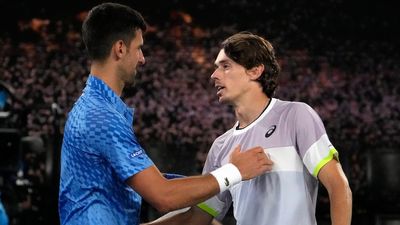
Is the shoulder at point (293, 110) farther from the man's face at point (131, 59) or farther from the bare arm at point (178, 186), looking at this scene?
the man's face at point (131, 59)

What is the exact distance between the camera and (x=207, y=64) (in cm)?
909

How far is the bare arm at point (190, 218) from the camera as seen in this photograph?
2.60 meters

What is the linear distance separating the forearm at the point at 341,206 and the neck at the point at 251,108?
511 millimetres

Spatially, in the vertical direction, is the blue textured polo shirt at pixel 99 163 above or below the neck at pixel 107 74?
below

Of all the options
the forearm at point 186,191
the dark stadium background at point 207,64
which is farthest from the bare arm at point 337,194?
the dark stadium background at point 207,64

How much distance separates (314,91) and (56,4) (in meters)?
4.32

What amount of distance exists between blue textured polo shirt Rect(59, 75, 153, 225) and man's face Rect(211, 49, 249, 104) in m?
0.57

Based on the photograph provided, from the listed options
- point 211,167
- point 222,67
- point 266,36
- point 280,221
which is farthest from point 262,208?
point 266,36

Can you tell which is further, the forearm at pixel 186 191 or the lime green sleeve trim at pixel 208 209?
the lime green sleeve trim at pixel 208 209

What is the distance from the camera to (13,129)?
548 centimetres

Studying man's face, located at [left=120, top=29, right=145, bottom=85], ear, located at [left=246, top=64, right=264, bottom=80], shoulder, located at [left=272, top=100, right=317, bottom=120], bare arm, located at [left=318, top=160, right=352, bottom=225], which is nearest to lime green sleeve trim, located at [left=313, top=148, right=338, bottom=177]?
bare arm, located at [left=318, top=160, right=352, bottom=225]

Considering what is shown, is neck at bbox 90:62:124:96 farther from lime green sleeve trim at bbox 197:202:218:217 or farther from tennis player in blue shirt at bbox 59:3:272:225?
lime green sleeve trim at bbox 197:202:218:217

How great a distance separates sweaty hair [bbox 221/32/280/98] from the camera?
8.29 feet

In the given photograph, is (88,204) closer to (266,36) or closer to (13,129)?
(13,129)
